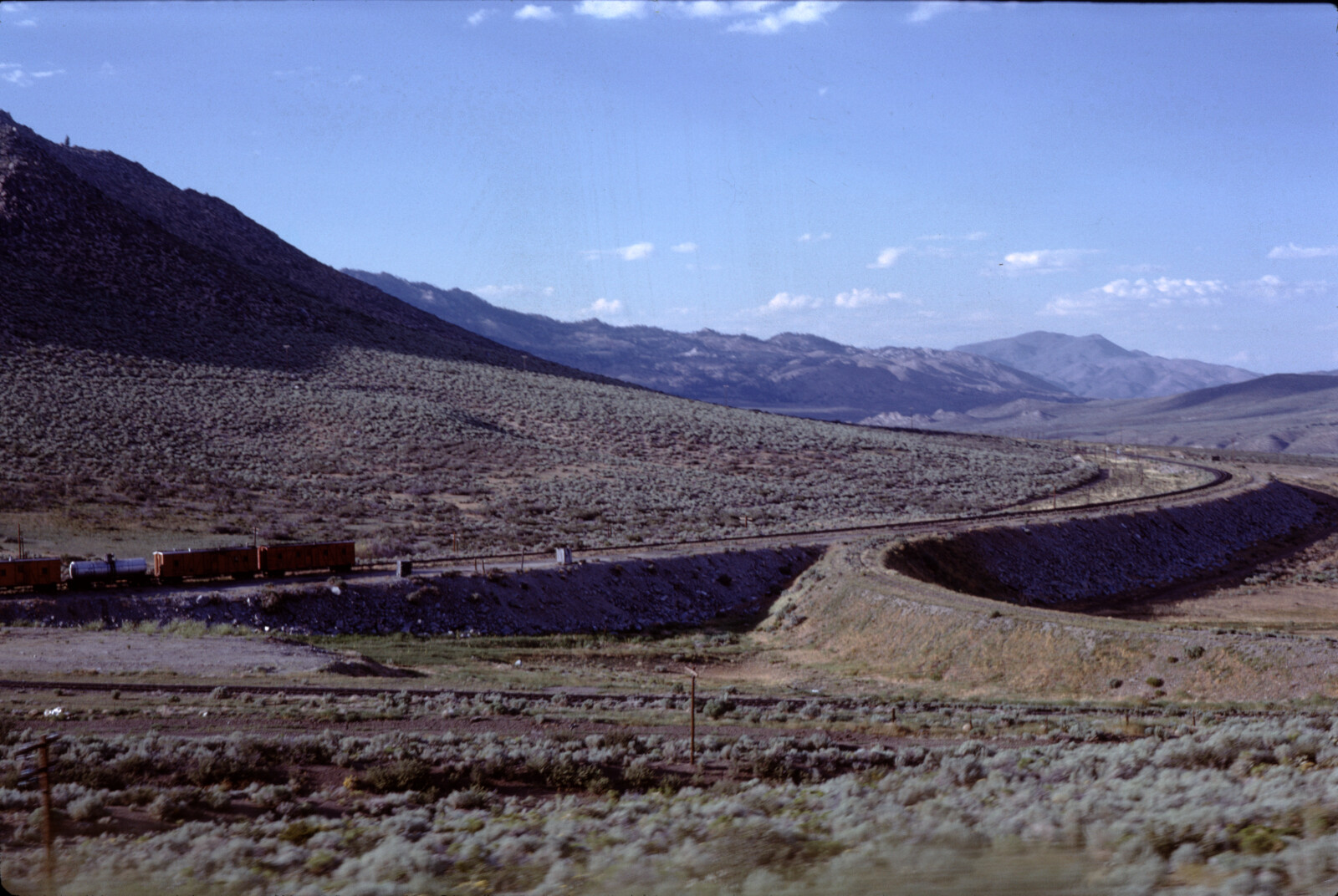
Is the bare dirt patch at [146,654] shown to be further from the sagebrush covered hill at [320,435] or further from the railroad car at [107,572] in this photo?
the sagebrush covered hill at [320,435]

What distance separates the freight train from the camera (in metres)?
28.8

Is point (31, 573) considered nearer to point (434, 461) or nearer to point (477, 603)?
point (477, 603)

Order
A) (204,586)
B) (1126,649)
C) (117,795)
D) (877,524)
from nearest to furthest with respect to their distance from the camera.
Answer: (117,795)
(1126,649)
(204,586)
(877,524)

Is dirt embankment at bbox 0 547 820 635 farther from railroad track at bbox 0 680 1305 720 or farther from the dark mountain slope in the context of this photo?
the dark mountain slope

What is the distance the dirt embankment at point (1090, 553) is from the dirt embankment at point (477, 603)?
7557mm

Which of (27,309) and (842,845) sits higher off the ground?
(27,309)

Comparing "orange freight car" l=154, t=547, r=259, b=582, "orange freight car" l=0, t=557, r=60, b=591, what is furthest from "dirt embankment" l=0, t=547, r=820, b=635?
"orange freight car" l=154, t=547, r=259, b=582

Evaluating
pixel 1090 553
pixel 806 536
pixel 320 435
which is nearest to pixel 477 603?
pixel 806 536

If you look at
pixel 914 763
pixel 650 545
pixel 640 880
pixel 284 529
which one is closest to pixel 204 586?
pixel 284 529

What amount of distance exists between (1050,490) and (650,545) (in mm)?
41714

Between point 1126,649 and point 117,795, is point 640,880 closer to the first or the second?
point 117,795

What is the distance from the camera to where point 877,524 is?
4969 cm

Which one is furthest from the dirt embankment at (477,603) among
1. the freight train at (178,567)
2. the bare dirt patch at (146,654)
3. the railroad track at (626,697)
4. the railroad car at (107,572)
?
the railroad track at (626,697)

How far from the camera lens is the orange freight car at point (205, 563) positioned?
30.8m
